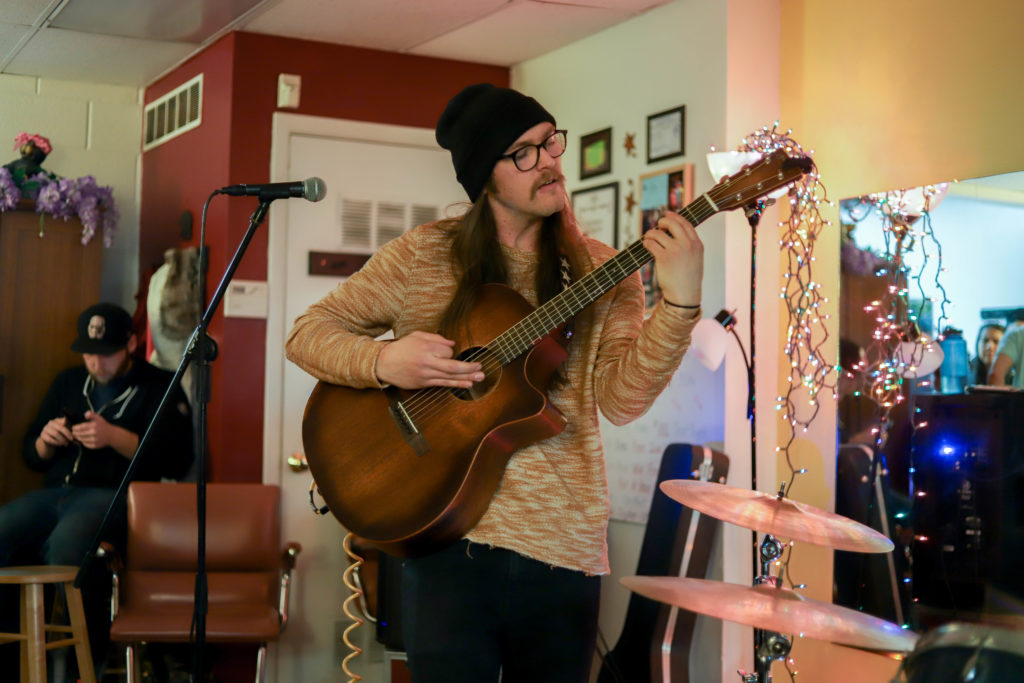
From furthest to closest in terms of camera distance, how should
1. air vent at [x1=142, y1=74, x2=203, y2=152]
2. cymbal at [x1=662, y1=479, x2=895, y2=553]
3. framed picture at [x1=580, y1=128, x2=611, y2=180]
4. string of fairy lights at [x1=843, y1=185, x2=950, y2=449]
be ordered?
1. air vent at [x1=142, y1=74, x2=203, y2=152]
2. framed picture at [x1=580, y1=128, x2=611, y2=180]
3. string of fairy lights at [x1=843, y1=185, x2=950, y2=449]
4. cymbal at [x1=662, y1=479, x2=895, y2=553]

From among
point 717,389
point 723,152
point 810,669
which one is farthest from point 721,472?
point 723,152

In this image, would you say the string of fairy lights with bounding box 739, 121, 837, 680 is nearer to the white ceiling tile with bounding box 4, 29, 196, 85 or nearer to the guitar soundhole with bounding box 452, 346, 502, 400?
the guitar soundhole with bounding box 452, 346, 502, 400

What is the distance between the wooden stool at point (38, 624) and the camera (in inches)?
144

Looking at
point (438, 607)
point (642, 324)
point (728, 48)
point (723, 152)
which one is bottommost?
point (438, 607)

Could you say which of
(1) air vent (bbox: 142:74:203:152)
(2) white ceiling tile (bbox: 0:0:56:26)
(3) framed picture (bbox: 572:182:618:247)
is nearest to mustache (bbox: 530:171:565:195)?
(3) framed picture (bbox: 572:182:618:247)

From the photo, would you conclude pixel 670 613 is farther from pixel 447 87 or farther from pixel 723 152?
pixel 447 87

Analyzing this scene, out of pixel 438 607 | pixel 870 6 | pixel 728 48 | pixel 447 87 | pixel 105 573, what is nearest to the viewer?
pixel 438 607

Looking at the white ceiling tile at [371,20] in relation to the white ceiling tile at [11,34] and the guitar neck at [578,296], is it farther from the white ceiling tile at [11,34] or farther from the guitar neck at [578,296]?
the guitar neck at [578,296]

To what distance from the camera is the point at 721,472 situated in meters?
3.57

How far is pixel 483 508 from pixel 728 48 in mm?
2539

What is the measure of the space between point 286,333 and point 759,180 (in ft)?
10.3

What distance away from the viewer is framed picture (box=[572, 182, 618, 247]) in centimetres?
434

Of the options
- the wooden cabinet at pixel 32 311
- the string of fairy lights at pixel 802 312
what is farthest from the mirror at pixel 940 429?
the wooden cabinet at pixel 32 311

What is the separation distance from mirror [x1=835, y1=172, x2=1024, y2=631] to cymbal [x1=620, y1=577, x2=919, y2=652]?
142cm
